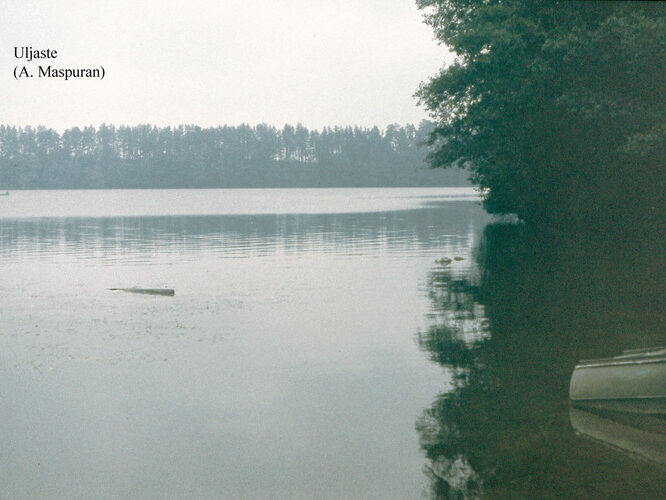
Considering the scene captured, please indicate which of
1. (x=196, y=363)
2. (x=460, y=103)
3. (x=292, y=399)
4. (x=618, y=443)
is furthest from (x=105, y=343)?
(x=460, y=103)

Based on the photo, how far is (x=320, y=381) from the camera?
1314cm

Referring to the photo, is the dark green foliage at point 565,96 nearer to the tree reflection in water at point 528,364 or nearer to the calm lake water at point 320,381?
the tree reflection in water at point 528,364

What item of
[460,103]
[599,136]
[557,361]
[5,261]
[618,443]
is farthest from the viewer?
[460,103]

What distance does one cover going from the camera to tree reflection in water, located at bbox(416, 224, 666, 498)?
28.0 feet

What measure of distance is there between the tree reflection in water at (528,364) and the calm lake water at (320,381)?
4 cm

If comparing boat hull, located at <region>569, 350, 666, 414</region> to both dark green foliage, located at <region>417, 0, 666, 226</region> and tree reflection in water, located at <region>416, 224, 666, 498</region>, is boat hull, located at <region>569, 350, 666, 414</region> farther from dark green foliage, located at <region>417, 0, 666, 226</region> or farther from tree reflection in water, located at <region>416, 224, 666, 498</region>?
dark green foliage, located at <region>417, 0, 666, 226</region>

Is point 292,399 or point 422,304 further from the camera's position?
point 422,304

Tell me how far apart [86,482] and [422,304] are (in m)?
13.5

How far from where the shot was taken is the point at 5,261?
3381 cm

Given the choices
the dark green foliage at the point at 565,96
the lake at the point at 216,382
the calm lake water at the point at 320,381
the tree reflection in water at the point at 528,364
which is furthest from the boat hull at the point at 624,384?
the dark green foliage at the point at 565,96

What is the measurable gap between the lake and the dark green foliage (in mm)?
12709

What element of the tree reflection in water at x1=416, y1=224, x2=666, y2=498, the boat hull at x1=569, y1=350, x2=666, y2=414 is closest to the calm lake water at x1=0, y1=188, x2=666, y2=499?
the tree reflection in water at x1=416, y1=224, x2=666, y2=498

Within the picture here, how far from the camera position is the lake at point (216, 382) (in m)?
8.93

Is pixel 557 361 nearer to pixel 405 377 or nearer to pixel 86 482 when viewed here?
pixel 405 377
